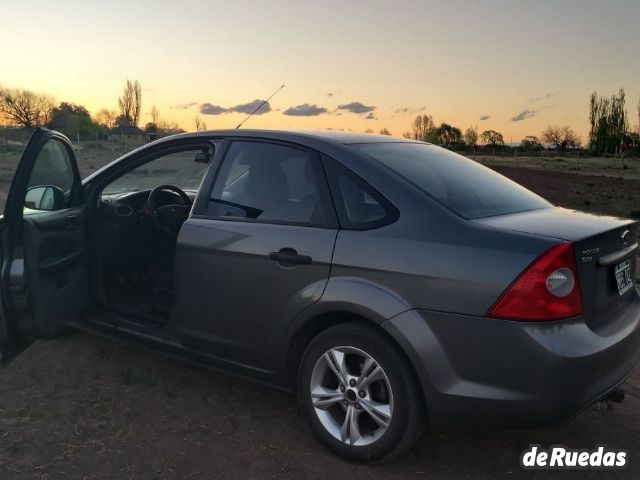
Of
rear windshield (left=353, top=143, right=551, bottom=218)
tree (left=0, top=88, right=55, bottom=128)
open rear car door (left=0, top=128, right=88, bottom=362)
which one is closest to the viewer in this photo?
rear windshield (left=353, top=143, right=551, bottom=218)

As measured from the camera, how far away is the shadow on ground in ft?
10.2

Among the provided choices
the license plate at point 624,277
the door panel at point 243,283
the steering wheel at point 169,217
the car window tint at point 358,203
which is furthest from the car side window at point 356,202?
the steering wheel at point 169,217

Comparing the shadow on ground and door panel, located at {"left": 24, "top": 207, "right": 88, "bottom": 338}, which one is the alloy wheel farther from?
door panel, located at {"left": 24, "top": 207, "right": 88, "bottom": 338}

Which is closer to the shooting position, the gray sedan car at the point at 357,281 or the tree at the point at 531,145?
the gray sedan car at the point at 357,281

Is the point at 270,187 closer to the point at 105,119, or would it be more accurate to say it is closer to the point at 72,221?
the point at 72,221

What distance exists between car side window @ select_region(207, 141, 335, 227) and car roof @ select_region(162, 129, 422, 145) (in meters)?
0.05

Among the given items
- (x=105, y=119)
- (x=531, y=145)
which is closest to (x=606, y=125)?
(x=531, y=145)

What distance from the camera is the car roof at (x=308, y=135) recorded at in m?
3.51

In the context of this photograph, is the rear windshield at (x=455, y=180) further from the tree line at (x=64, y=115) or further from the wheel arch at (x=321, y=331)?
the tree line at (x=64, y=115)

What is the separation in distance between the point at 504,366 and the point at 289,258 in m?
1.18

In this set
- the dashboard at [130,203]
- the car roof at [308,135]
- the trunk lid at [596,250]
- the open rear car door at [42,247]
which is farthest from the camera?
the dashboard at [130,203]

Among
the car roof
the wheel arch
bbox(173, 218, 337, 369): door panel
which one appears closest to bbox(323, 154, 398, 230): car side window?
bbox(173, 218, 337, 369): door panel

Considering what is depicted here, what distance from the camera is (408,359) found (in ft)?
9.62

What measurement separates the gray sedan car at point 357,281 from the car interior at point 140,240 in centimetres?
4
